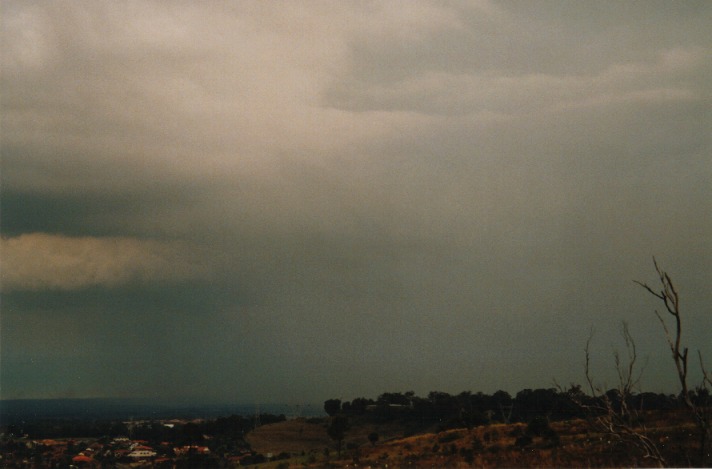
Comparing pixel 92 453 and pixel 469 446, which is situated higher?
pixel 92 453

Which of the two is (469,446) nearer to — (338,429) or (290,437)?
(338,429)

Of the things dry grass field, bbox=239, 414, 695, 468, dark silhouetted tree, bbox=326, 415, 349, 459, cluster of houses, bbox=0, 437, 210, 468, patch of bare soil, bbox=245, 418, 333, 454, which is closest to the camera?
dry grass field, bbox=239, 414, 695, 468

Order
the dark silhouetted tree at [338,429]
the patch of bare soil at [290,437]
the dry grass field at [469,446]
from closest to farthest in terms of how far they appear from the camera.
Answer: the dry grass field at [469,446] → the patch of bare soil at [290,437] → the dark silhouetted tree at [338,429]

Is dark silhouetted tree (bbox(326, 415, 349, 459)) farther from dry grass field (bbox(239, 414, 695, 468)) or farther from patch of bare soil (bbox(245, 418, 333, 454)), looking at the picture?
patch of bare soil (bbox(245, 418, 333, 454))

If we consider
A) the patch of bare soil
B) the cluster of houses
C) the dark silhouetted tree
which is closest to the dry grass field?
the patch of bare soil

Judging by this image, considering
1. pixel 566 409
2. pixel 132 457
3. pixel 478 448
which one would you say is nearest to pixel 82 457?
pixel 132 457

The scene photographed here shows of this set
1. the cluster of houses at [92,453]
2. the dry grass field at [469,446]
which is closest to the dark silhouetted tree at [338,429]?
the dry grass field at [469,446]

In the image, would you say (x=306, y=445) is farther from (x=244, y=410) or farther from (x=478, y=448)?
(x=478, y=448)

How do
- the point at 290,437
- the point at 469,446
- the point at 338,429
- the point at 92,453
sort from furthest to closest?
the point at 290,437, the point at 338,429, the point at 469,446, the point at 92,453

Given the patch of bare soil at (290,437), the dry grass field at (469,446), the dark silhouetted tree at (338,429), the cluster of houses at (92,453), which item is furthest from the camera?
the dark silhouetted tree at (338,429)

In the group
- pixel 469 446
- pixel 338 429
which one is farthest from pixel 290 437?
pixel 469 446

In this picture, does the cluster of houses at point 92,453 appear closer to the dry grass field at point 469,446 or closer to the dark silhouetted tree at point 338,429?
the dry grass field at point 469,446
